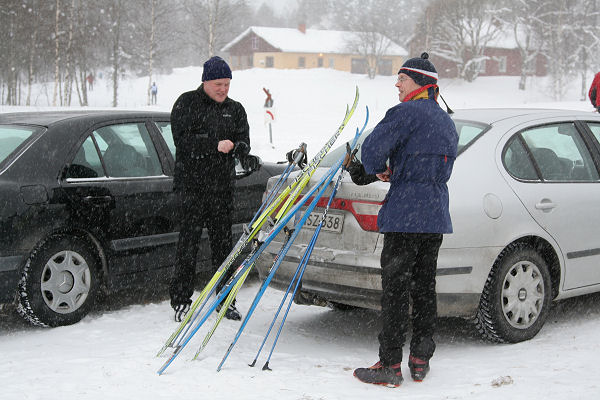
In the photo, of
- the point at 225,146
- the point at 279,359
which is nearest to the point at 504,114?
the point at 225,146

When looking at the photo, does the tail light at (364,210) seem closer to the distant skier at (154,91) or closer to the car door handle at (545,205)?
the car door handle at (545,205)

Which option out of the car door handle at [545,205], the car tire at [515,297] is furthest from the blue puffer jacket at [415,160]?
the car door handle at [545,205]

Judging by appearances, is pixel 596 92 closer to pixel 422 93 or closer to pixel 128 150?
pixel 128 150

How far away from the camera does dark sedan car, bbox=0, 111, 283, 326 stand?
4.92 metres

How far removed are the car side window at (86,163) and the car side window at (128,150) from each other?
77 mm

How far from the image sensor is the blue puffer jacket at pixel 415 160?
3965mm

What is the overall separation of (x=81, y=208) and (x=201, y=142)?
0.96 meters

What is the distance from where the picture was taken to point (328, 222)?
4.65 meters

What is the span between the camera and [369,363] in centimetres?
454

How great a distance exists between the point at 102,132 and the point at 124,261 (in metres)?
0.99

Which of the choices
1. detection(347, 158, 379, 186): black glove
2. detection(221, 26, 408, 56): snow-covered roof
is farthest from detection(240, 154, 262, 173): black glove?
detection(221, 26, 408, 56): snow-covered roof

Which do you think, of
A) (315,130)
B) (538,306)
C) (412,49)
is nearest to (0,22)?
(315,130)

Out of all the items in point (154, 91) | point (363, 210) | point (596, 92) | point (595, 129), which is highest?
point (154, 91)

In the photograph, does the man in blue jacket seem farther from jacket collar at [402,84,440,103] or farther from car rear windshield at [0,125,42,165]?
car rear windshield at [0,125,42,165]
